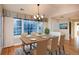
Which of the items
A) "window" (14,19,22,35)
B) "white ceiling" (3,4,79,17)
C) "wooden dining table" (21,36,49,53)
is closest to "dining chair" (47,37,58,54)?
"wooden dining table" (21,36,49,53)

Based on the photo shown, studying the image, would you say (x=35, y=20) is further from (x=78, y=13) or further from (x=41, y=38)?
(x=78, y=13)

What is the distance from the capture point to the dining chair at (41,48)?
5.96ft

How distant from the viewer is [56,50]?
5.98 feet

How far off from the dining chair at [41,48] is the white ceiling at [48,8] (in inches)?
18.8

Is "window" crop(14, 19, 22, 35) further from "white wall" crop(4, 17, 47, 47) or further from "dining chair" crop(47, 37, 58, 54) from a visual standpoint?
"dining chair" crop(47, 37, 58, 54)

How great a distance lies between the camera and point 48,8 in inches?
71.3

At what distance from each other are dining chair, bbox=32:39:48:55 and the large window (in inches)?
7.6

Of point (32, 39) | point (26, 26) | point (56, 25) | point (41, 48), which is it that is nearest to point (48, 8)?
point (56, 25)

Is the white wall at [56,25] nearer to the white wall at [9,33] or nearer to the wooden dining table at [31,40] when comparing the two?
the wooden dining table at [31,40]

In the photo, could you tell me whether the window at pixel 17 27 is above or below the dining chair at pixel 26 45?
above

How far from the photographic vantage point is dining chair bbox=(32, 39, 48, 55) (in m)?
1.82

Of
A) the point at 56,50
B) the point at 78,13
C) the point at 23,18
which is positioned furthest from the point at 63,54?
the point at 23,18

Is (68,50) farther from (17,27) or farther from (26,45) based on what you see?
(17,27)

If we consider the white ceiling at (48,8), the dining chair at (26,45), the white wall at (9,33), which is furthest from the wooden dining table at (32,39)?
the white ceiling at (48,8)
